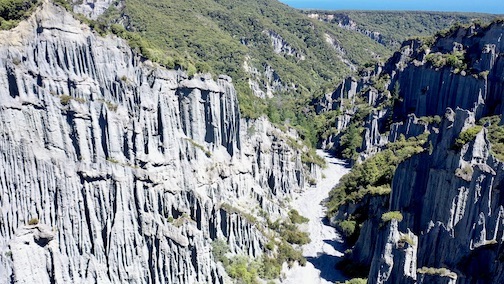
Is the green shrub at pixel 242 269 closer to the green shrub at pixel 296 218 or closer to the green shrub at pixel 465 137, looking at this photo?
the green shrub at pixel 296 218

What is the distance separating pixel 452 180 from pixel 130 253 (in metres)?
23.9

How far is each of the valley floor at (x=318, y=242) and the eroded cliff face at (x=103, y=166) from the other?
187 inches

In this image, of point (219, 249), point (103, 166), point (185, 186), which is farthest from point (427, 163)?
point (103, 166)

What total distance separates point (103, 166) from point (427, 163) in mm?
25248

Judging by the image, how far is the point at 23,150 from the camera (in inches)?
1245

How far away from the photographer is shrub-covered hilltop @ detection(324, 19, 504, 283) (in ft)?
103

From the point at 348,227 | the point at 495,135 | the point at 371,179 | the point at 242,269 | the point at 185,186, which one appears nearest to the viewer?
the point at 242,269

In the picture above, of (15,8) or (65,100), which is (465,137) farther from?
(15,8)

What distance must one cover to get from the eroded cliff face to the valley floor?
4.74m

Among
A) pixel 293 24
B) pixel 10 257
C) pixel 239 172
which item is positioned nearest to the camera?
pixel 10 257

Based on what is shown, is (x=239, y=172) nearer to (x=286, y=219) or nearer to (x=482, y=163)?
(x=286, y=219)

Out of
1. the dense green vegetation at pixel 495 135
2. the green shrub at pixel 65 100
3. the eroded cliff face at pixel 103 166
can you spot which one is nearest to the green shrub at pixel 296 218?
the eroded cliff face at pixel 103 166

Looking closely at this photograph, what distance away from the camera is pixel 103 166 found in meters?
34.3

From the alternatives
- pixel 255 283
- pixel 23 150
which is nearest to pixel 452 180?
pixel 255 283
